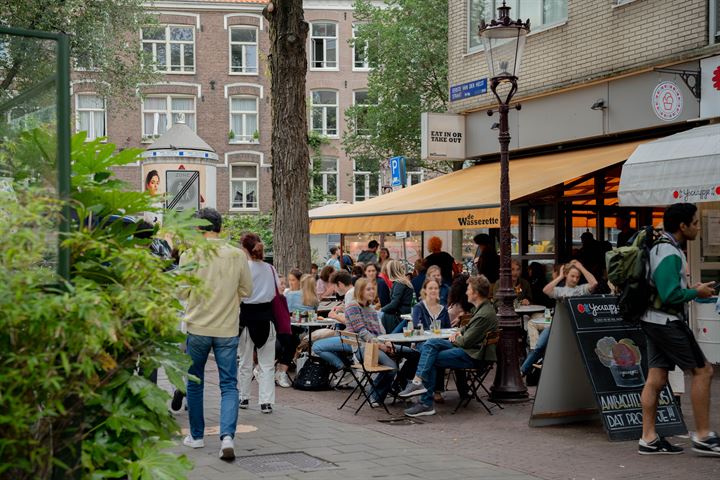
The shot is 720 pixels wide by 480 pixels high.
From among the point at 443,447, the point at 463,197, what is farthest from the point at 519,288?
the point at 443,447

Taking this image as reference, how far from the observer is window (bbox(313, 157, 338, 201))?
41.0m

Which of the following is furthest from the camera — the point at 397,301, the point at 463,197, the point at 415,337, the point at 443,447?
the point at 463,197

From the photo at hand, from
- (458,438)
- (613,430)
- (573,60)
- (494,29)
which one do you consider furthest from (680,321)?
(573,60)

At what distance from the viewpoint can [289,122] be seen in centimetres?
1320

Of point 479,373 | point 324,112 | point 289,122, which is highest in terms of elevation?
point 324,112

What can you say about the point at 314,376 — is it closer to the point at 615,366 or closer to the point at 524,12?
the point at 615,366

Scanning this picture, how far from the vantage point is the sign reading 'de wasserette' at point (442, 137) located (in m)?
17.0

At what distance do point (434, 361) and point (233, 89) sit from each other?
3303 cm

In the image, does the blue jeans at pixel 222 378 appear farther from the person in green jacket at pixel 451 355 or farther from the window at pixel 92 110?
the window at pixel 92 110

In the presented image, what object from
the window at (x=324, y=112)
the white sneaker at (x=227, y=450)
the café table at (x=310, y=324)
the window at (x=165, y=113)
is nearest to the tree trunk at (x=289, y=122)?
the café table at (x=310, y=324)

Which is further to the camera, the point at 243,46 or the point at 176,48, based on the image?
the point at 243,46

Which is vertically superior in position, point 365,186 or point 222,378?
point 365,186

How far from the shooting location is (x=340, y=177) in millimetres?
41125

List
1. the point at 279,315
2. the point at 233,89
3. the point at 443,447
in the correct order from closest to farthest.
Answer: the point at 443,447
the point at 279,315
the point at 233,89
